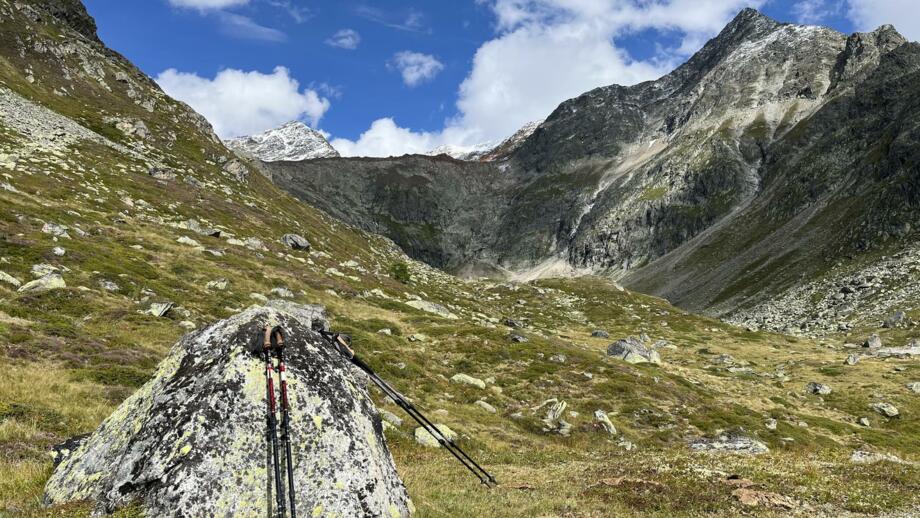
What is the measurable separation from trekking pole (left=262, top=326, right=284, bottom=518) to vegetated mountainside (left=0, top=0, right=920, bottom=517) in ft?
7.92

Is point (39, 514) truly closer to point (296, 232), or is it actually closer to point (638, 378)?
point (638, 378)

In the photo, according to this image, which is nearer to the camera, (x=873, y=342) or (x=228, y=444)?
(x=228, y=444)

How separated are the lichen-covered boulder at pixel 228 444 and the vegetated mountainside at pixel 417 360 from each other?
70cm

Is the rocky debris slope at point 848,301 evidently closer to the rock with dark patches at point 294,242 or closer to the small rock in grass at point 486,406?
the small rock in grass at point 486,406

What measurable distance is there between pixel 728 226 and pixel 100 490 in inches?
8593

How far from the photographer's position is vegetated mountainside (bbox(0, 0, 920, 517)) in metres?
13.5

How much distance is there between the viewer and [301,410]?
964 cm

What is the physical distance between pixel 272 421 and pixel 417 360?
1213 inches

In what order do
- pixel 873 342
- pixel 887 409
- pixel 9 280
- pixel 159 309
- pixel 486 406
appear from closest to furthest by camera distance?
pixel 9 280, pixel 159 309, pixel 486 406, pixel 887 409, pixel 873 342

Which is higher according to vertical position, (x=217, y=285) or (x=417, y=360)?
(x=217, y=285)

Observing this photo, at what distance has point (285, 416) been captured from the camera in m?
9.24

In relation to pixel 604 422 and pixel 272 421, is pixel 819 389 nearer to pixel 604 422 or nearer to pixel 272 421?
pixel 604 422

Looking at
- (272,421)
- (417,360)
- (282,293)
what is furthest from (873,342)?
(272,421)

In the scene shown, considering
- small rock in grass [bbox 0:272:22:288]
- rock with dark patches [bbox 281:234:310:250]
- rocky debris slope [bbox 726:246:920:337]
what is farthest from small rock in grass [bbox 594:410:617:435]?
rocky debris slope [bbox 726:246:920:337]
